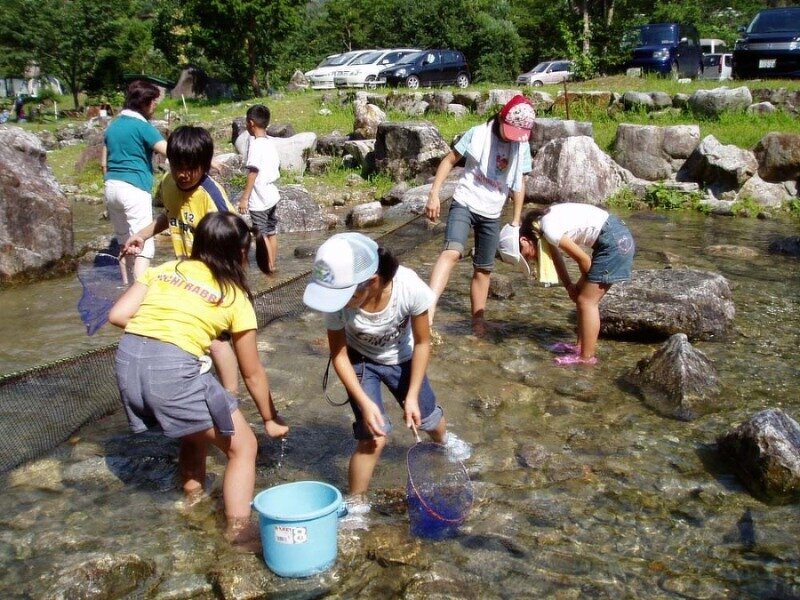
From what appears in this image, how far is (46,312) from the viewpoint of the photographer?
698 cm

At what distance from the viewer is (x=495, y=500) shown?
3.80m

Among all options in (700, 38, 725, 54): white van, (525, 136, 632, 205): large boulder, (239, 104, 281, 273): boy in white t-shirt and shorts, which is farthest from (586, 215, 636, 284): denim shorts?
(700, 38, 725, 54): white van

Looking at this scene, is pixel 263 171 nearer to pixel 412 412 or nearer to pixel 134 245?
pixel 134 245

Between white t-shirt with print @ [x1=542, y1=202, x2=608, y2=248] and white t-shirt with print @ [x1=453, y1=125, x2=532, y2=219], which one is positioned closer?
white t-shirt with print @ [x1=542, y1=202, x2=608, y2=248]

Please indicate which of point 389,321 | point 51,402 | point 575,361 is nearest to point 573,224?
point 575,361

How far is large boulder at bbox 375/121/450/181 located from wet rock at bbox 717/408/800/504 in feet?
32.5

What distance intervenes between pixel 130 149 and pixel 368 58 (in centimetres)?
2080

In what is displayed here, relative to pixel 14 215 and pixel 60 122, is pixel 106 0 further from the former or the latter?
pixel 14 215

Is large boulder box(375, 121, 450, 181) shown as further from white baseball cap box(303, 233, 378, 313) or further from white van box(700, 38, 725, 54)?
white van box(700, 38, 725, 54)

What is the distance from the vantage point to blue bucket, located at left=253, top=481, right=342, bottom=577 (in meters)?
2.91

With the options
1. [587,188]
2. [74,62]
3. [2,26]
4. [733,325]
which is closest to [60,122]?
[74,62]

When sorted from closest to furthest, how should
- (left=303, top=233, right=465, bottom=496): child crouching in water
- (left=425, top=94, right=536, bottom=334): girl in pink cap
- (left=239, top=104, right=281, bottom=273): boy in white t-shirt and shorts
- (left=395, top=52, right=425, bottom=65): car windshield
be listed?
(left=303, top=233, right=465, bottom=496): child crouching in water, (left=425, top=94, right=536, bottom=334): girl in pink cap, (left=239, top=104, right=281, bottom=273): boy in white t-shirt and shorts, (left=395, top=52, right=425, bottom=65): car windshield

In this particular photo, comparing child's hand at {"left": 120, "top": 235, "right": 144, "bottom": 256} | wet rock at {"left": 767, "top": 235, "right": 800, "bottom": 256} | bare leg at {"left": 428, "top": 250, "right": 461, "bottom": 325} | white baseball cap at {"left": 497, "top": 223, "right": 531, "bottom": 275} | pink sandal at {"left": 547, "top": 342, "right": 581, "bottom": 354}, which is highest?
child's hand at {"left": 120, "top": 235, "right": 144, "bottom": 256}

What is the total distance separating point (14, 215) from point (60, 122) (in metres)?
25.4
